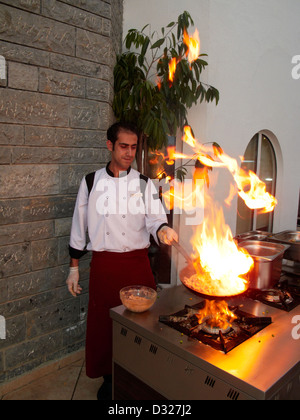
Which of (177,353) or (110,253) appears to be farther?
(110,253)

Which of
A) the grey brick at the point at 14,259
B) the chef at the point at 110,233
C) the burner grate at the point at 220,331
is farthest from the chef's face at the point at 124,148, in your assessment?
the burner grate at the point at 220,331

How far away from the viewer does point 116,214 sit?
8.50 feet

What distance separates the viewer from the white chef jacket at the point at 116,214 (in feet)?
8.48

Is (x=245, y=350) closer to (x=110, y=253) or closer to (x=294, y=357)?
(x=294, y=357)

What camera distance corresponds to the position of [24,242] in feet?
9.30

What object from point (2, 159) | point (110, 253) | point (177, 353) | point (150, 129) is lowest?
point (177, 353)

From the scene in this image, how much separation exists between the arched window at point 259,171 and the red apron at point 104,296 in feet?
10.2

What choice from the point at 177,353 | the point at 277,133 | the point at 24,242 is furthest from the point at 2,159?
the point at 277,133

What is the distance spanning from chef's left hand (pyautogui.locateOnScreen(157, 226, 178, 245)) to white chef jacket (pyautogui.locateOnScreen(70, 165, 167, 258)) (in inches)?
3.5

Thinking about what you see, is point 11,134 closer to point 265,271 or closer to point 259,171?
point 265,271

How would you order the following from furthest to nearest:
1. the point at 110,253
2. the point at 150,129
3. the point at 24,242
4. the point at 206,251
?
the point at 150,129, the point at 24,242, the point at 110,253, the point at 206,251

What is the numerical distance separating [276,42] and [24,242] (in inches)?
195

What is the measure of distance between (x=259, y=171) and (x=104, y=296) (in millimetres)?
4050

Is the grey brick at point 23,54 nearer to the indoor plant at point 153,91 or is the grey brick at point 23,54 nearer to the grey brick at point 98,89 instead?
the grey brick at point 98,89
